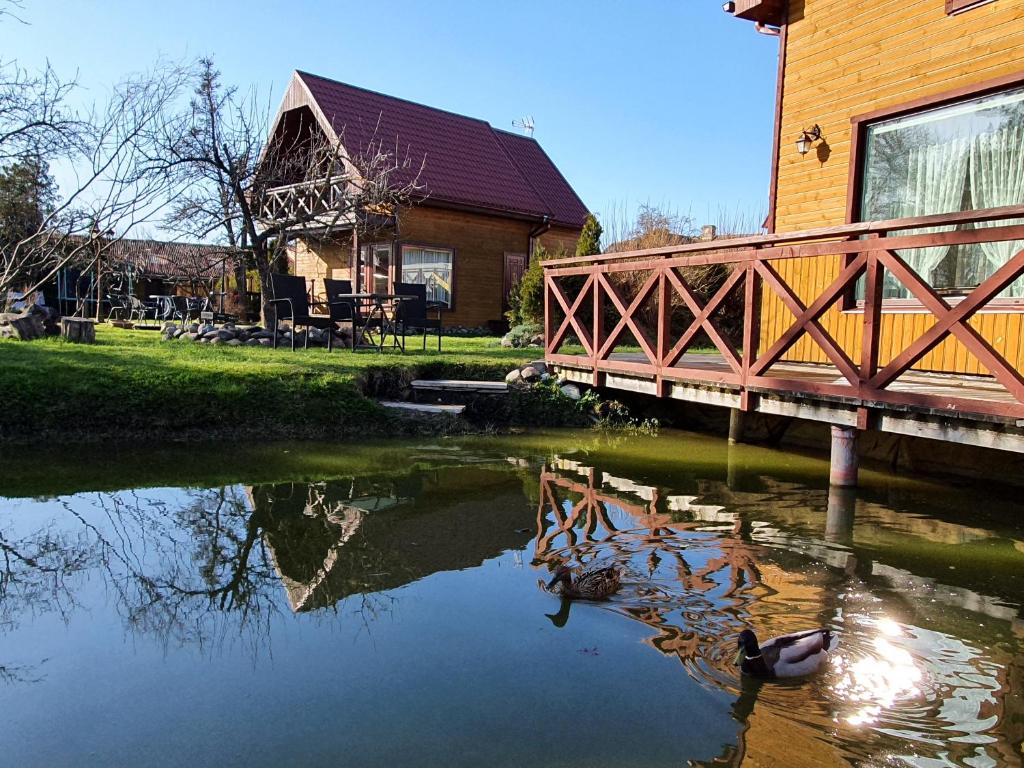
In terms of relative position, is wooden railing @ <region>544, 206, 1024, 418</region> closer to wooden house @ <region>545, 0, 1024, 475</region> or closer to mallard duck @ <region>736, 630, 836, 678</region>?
wooden house @ <region>545, 0, 1024, 475</region>

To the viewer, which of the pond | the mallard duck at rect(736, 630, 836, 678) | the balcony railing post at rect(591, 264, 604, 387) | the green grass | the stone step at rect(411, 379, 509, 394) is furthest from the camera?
the stone step at rect(411, 379, 509, 394)

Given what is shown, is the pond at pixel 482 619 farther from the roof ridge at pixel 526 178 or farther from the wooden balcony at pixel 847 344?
the roof ridge at pixel 526 178

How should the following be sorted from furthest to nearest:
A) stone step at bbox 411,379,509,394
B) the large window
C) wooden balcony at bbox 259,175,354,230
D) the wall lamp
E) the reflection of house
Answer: wooden balcony at bbox 259,175,354,230
stone step at bbox 411,379,509,394
the wall lamp
the large window
the reflection of house

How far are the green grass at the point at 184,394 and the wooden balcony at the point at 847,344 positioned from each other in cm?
250

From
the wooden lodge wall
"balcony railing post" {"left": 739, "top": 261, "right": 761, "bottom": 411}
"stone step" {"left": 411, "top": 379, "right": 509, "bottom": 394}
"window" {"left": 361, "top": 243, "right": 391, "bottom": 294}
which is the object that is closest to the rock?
"stone step" {"left": 411, "top": 379, "right": 509, "bottom": 394}

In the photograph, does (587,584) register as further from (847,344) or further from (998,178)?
(998,178)

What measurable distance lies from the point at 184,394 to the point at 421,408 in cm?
222

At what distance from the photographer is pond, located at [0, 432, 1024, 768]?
2.33m

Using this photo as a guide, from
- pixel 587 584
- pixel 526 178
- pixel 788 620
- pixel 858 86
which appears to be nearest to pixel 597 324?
pixel 858 86

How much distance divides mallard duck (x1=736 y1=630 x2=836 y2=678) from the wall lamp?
5905 mm

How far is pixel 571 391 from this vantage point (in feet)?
28.9

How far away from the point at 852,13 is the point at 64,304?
2379 centimetres

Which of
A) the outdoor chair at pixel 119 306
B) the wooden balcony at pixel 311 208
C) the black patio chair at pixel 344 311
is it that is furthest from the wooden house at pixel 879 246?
the outdoor chair at pixel 119 306

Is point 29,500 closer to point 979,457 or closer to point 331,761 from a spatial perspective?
point 331,761
